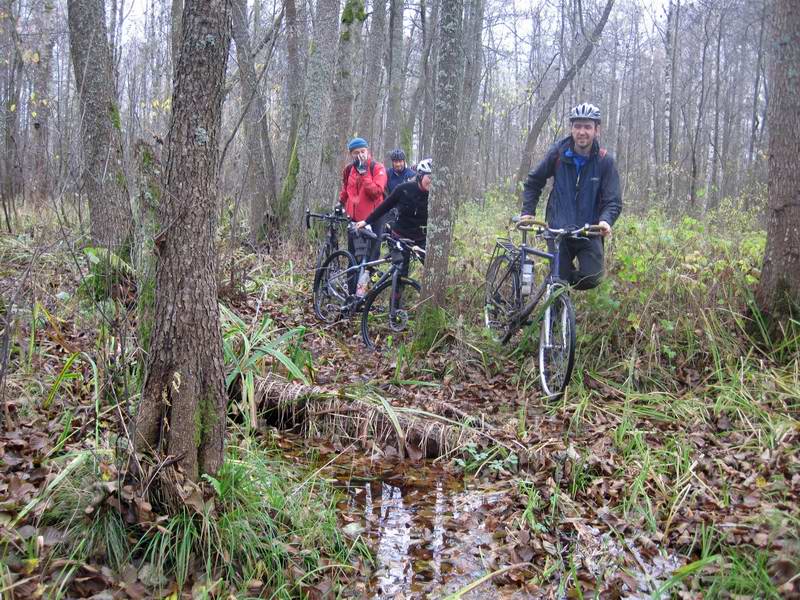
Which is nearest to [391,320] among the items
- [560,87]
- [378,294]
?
[378,294]

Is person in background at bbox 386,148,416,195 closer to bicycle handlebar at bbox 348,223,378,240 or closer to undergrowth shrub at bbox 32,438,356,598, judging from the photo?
bicycle handlebar at bbox 348,223,378,240

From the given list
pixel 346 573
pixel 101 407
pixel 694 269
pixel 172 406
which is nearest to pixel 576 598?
pixel 346 573

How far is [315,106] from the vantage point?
10.6m

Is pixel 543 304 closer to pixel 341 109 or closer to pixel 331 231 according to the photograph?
pixel 331 231

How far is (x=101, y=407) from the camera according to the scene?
377cm

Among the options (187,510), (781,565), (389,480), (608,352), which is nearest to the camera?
(781,565)

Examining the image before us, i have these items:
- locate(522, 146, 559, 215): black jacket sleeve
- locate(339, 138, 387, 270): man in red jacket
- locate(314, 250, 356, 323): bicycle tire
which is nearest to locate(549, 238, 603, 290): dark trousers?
locate(522, 146, 559, 215): black jacket sleeve

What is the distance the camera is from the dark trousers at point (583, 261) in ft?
18.9

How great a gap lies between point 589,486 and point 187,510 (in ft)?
7.74

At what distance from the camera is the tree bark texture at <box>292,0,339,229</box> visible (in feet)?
34.6

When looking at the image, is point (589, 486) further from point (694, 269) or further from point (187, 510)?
point (694, 269)

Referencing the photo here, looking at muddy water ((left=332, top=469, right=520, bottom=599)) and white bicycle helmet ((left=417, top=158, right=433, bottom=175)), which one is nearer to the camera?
muddy water ((left=332, top=469, right=520, bottom=599))

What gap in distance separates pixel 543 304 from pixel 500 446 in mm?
1724

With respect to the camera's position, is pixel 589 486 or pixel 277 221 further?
pixel 277 221
